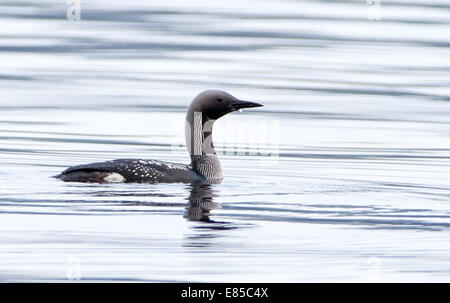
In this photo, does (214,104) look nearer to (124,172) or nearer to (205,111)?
(205,111)

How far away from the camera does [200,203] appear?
34.0 feet

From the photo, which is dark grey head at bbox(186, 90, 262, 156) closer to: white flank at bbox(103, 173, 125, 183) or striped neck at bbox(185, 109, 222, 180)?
striped neck at bbox(185, 109, 222, 180)

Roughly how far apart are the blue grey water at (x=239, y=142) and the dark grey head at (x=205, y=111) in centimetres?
48

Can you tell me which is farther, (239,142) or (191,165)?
(239,142)

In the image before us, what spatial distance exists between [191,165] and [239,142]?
2.25m

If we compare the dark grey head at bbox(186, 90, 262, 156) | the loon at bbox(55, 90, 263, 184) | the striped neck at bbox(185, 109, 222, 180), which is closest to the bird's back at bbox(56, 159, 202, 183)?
the loon at bbox(55, 90, 263, 184)

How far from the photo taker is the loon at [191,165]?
10914 mm

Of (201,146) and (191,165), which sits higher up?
(201,146)

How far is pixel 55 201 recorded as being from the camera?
10008 millimetres

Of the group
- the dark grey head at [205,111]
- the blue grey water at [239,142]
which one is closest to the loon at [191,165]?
the dark grey head at [205,111]

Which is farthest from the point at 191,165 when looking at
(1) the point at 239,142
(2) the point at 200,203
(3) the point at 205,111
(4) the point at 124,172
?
(1) the point at 239,142

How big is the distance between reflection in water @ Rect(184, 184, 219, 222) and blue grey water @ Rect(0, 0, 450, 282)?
0.09 ft

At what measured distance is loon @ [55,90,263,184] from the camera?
430 inches

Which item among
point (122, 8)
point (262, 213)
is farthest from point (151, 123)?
point (122, 8)
